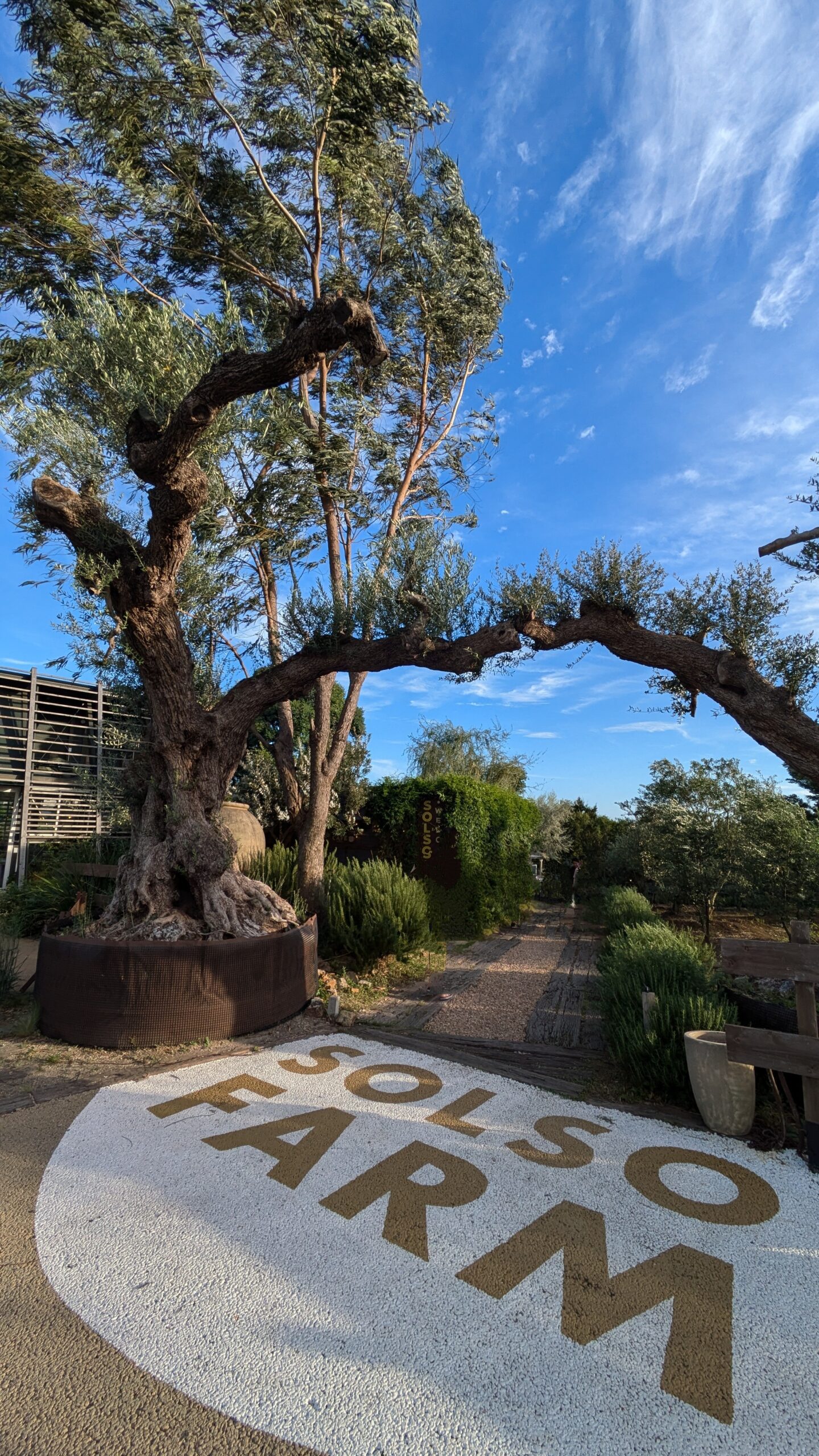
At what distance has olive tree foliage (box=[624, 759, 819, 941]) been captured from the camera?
9.03 metres

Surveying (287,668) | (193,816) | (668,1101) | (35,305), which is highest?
(35,305)

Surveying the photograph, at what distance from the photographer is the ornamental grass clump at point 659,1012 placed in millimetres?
4262

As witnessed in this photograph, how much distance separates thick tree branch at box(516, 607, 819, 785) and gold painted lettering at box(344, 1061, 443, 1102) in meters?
3.54

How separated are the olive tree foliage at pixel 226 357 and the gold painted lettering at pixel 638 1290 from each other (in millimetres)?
3758

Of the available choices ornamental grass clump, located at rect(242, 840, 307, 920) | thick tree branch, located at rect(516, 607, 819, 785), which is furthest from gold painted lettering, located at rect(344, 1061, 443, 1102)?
ornamental grass clump, located at rect(242, 840, 307, 920)

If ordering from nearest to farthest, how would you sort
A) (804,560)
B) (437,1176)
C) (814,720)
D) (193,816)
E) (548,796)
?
(437,1176) → (814,720) → (804,560) → (193,816) → (548,796)

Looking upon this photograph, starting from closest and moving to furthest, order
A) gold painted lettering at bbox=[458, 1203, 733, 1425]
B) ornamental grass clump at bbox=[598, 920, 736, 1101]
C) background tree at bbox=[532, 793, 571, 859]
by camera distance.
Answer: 1. gold painted lettering at bbox=[458, 1203, 733, 1425]
2. ornamental grass clump at bbox=[598, 920, 736, 1101]
3. background tree at bbox=[532, 793, 571, 859]

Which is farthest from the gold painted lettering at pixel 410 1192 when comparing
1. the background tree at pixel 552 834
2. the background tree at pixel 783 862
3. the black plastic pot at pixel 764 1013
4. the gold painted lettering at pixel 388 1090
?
the background tree at pixel 552 834

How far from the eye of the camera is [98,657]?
25.0ft

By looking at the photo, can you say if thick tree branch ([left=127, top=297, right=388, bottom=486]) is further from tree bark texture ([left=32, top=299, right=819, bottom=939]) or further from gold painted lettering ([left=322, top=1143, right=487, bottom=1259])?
gold painted lettering ([left=322, top=1143, right=487, bottom=1259])

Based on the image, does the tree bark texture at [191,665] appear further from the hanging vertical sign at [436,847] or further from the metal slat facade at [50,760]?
the hanging vertical sign at [436,847]

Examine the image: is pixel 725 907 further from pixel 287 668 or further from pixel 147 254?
pixel 147 254

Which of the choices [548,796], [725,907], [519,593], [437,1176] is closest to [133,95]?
[519,593]

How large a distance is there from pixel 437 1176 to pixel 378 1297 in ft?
3.00
